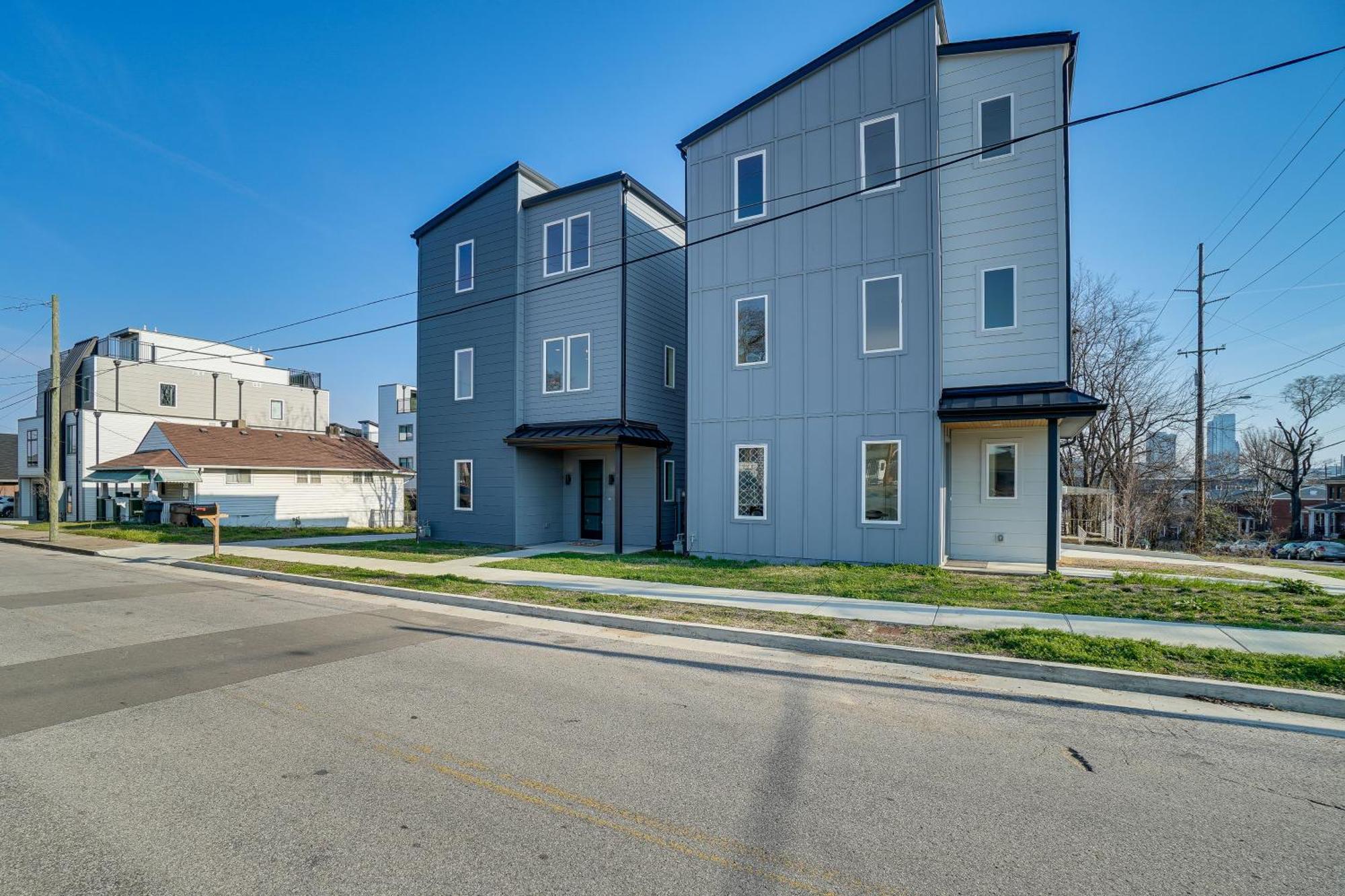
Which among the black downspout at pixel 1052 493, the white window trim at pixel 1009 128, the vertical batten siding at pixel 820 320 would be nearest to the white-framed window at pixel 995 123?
the white window trim at pixel 1009 128

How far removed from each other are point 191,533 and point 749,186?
70.1 ft

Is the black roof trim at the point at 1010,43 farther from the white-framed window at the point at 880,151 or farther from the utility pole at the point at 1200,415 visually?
the utility pole at the point at 1200,415

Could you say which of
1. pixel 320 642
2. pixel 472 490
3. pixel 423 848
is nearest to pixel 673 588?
pixel 320 642

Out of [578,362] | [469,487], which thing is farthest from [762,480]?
[469,487]

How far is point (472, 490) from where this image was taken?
18.0m

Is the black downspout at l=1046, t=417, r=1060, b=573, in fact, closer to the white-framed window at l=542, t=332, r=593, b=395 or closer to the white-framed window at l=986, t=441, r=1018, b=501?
the white-framed window at l=986, t=441, r=1018, b=501

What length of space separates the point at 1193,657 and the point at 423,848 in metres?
6.98

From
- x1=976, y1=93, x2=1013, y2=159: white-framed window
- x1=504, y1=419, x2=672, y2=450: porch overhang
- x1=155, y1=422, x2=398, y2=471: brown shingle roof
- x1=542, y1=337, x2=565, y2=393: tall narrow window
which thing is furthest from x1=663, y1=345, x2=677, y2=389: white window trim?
x1=155, y1=422, x2=398, y2=471: brown shingle roof

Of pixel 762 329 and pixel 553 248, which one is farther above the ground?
pixel 553 248

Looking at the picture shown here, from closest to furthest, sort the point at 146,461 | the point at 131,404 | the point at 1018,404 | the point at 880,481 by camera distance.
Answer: the point at 1018,404, the point at 880,481, the point at 146,461, the point at 131,404

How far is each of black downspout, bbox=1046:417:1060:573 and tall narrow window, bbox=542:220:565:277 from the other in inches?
478

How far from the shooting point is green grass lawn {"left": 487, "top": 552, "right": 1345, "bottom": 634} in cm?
827

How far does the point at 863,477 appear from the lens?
1285cm

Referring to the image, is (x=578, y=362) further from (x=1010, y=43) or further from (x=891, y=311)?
(x=1010, y=43)
